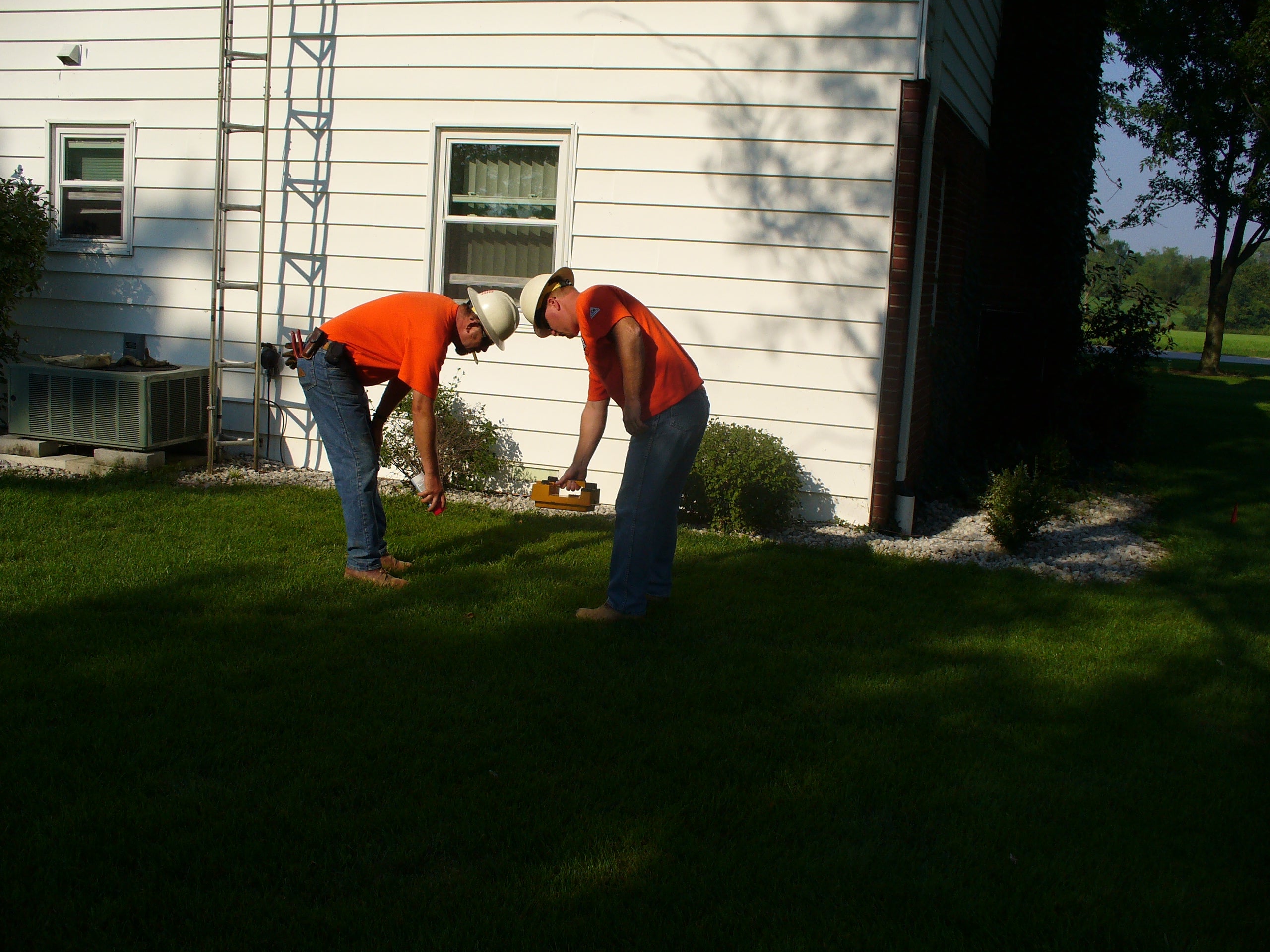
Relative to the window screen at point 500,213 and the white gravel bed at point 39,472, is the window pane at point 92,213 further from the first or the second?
the window screen at point 500,213

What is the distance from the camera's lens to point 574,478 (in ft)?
17.0

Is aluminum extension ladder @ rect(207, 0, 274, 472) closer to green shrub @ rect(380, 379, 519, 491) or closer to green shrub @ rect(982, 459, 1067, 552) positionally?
green shrub @ rect(380, 379, 519, 491)

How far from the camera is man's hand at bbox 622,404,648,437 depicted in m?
4.95

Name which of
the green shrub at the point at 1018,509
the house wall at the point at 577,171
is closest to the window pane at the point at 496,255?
the house wall at the point at 577,171

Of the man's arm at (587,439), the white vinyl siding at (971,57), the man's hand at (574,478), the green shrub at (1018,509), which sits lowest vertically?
the green shrub at (1018,509)

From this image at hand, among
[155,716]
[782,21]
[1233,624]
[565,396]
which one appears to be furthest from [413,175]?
[1233,624]

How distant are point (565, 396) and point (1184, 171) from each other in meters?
29.5

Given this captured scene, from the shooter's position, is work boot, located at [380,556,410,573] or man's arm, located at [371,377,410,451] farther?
work boot, located at [380,556,410,573]

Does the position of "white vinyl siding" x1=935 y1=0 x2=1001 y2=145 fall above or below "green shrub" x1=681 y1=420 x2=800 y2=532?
above

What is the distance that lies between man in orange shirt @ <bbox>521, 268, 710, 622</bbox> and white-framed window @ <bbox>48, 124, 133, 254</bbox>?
5.95m

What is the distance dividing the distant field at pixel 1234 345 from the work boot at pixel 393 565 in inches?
1597

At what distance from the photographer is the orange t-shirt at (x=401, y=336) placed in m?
5.20

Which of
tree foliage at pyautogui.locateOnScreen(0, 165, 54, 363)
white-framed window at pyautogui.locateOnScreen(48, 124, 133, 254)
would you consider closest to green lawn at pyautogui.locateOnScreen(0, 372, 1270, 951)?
tree foliage at pyautogui.locateOnScreen(0, 165, 54, 363)

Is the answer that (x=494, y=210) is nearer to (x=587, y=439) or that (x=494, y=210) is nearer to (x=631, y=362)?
(x=587, y=439)
